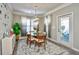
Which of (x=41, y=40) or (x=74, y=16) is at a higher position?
(x=74, y=16)

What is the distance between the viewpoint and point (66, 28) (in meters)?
4.86

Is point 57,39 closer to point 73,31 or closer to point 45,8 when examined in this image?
point 73,31

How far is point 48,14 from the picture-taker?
480 cm

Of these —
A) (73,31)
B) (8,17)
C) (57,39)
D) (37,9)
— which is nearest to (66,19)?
(73,31)

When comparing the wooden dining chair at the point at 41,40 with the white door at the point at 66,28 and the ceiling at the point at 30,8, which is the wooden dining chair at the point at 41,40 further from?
the ceiling at the point at 30,8

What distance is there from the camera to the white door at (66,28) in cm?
488

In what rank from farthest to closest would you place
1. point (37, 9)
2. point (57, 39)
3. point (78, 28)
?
1. point (57, 39)
2. point (78, 28)
3. point (37, 9)

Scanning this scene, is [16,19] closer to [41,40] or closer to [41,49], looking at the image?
[41,40]

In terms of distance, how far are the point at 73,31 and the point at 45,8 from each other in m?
1.47

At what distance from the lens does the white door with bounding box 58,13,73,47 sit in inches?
192

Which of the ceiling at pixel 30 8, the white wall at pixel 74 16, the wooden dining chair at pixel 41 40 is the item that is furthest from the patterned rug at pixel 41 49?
the ceiling at pixel 30 8

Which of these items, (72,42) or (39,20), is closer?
(39,20)

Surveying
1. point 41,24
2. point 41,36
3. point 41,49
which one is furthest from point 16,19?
point 41,49

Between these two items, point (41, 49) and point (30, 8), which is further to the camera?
point (41, 49)
